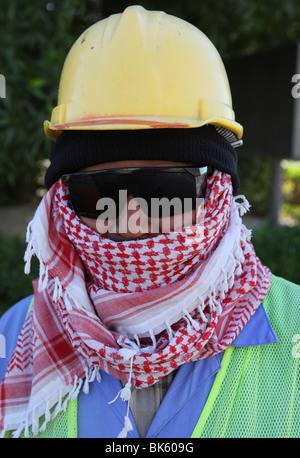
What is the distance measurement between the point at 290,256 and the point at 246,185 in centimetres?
561

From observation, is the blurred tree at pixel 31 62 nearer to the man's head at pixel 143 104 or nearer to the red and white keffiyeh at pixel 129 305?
the man's head at pixel 143 104

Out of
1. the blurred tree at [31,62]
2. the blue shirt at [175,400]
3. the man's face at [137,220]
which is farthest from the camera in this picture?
the blurred tree at [31,62]

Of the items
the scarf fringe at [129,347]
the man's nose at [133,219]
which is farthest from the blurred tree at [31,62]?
the scarf fringe at [129,347]

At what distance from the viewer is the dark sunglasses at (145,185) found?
1544 mm

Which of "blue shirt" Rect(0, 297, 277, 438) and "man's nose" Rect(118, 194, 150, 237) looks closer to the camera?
"blue shirt" Rect(0, 297, 277, 438)

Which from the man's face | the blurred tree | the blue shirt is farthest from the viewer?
the blurred tree

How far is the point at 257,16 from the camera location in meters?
5.10

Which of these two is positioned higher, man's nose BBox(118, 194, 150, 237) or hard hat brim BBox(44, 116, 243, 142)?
hard hat brim BBox(44, 116, 243, 142)

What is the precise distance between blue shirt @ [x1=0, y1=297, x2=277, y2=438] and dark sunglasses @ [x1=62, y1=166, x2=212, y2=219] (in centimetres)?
47

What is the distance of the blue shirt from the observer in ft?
4.86

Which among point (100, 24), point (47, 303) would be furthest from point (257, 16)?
point (47, 303)

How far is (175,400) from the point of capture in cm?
150

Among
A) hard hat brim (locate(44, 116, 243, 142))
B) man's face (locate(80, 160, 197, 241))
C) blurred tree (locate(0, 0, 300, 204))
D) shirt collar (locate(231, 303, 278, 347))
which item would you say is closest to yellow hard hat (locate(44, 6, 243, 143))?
hard hat brim (locate(44, 116, 243, 142))

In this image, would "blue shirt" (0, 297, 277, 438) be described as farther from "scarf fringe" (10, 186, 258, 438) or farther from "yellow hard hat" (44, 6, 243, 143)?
"yellow hard hat" (44, 6, 243, 143)
